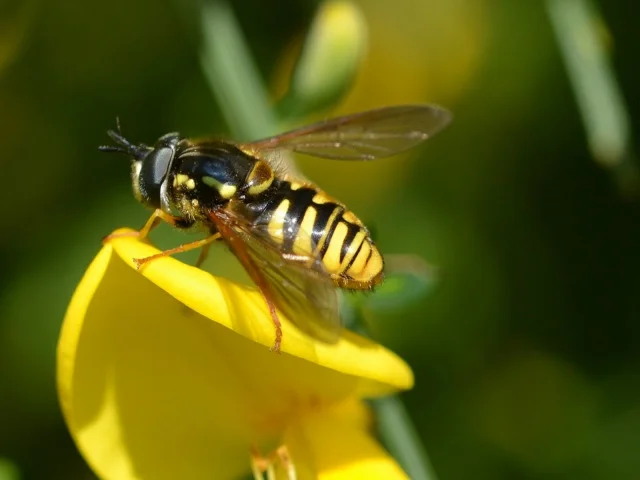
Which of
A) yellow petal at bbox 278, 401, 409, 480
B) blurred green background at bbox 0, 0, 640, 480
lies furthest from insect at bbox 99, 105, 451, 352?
blurred green background at bbox 0, 0, 640, 480

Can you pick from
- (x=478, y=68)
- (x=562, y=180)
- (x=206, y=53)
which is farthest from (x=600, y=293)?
(x=206, y=53)

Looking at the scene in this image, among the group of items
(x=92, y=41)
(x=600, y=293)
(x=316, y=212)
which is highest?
(x=92, y=41)

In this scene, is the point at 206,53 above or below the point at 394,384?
above

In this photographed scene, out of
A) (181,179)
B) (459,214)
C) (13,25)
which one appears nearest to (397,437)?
(181,179)

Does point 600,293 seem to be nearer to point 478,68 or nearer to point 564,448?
point 564,448

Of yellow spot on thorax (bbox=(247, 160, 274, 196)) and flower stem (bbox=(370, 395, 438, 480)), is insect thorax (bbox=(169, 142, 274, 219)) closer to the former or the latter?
yellow spot on thorax (bbox=(247, 160, 274, 196))

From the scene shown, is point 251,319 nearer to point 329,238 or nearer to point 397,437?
point 329,238
